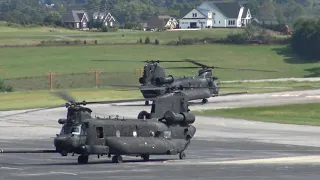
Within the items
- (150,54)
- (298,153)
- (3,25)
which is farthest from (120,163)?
(3,25)

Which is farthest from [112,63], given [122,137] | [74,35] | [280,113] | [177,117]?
[122,137]

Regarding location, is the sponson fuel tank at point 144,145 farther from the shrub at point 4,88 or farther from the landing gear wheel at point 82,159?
the shrub at point 4,88

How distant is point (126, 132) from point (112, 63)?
248ft

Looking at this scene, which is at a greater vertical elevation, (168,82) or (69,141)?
(69,141)

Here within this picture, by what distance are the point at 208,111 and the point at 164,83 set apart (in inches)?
307

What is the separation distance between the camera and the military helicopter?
3934cm

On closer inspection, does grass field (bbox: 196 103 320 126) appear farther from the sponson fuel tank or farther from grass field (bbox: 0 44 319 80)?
grass field (bbox: 0 44 319 80)

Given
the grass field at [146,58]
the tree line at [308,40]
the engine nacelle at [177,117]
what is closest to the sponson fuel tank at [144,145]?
the engine nacelle at [177,117]

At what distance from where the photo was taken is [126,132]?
136 ft

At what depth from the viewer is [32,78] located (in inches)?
4067

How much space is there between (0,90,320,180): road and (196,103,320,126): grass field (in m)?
2.50

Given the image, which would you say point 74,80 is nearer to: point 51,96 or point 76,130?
point 51,96

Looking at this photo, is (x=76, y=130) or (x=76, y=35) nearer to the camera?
(x=76, y=130)

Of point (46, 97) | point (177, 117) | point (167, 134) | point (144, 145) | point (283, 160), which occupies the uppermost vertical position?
point (177, 117)
